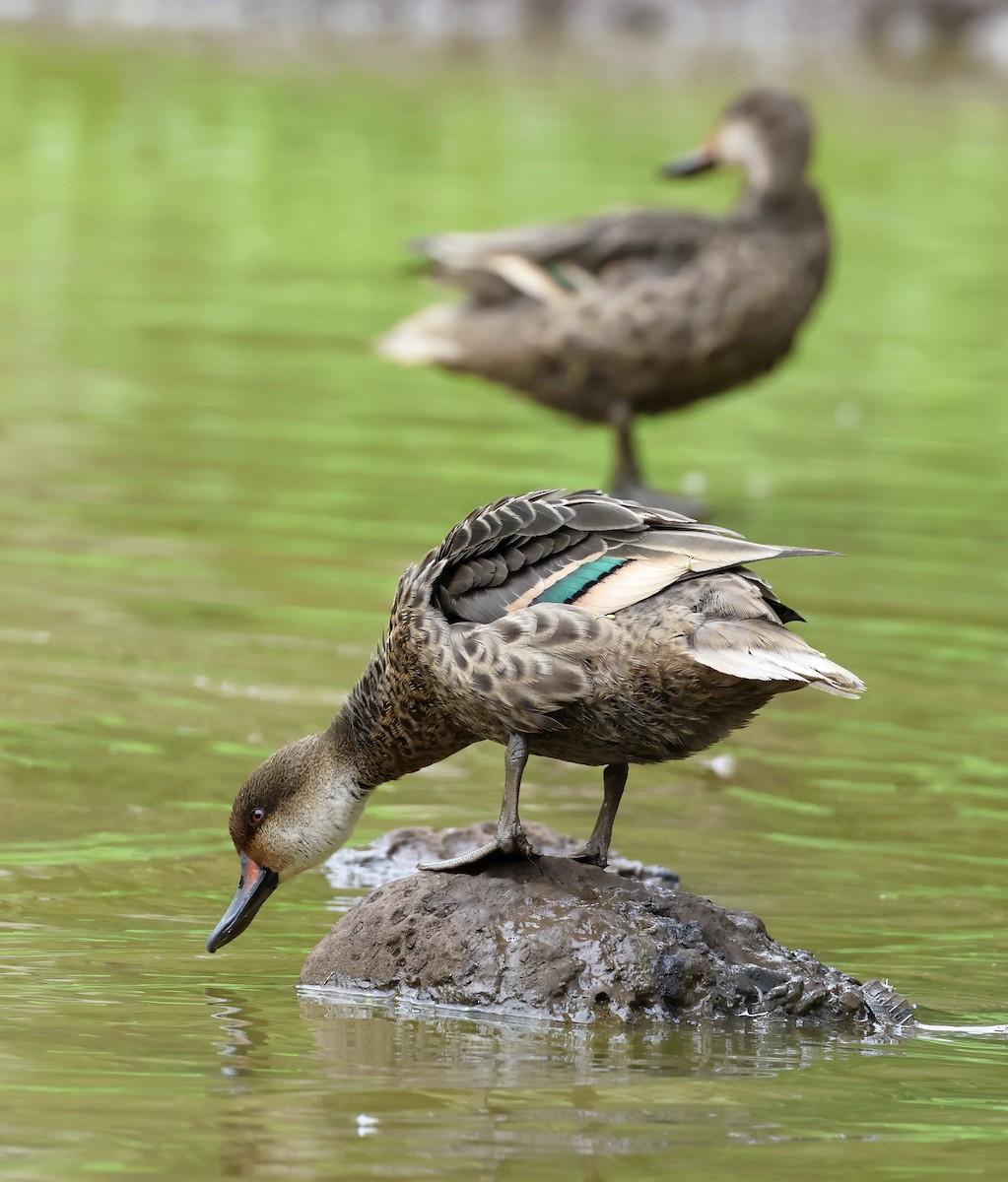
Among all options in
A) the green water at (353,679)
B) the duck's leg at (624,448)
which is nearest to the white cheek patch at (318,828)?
the green water at (353,679)

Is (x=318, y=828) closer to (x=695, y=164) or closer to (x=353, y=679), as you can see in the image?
(x=353, y=679)

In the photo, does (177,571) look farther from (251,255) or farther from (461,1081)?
(251,255)

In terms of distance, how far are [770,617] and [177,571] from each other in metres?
4.68

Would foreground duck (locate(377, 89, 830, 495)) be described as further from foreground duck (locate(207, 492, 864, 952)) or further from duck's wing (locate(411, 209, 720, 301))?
foreground duck (locate(207, 492, 864, 952))

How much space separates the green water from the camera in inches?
161

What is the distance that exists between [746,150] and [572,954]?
7.54 meters

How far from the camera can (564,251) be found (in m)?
11.0

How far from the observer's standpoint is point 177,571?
29.8 feet

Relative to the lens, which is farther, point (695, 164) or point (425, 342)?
point (695, 164)

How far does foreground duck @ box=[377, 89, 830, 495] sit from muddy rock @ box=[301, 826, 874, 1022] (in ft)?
19.8

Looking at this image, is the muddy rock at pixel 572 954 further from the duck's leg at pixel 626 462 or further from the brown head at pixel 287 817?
the duck's leg at pixel 626 462

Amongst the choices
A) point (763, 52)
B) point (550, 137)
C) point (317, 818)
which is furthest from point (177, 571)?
point (763, 52)

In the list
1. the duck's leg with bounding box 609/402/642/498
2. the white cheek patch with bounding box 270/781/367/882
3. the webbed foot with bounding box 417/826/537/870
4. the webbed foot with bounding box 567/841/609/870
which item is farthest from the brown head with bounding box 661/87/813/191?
the webbed foot with bounding box 417/826/537/870

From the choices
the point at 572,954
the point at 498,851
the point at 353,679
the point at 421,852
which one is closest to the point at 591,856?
the point at 498,851
